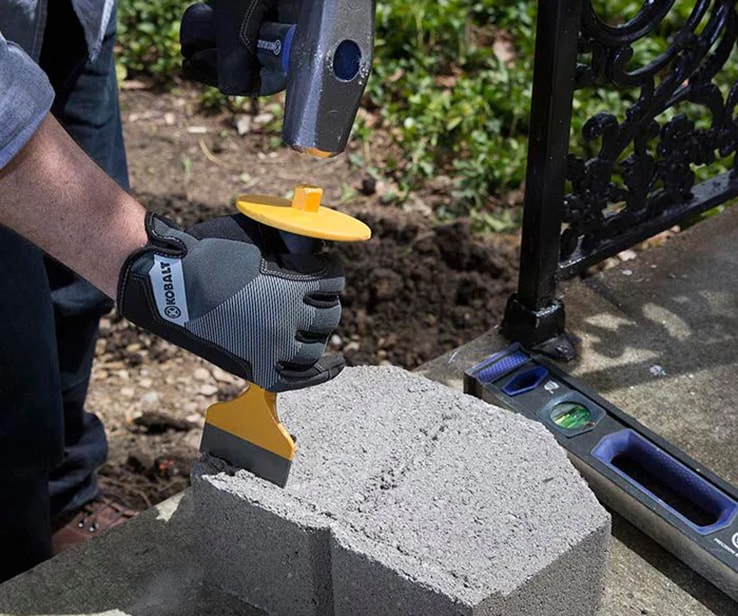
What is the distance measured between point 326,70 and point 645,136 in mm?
A: 1105

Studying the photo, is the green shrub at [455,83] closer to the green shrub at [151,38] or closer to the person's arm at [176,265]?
the green shrub at [151,38]

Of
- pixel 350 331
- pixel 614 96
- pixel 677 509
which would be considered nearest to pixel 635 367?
pixel 677 509

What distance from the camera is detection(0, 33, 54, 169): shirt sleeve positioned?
4.88 ft

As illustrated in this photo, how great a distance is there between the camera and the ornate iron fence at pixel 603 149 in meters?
2.19

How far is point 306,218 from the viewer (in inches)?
64.7

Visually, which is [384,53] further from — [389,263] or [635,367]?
[635,367]

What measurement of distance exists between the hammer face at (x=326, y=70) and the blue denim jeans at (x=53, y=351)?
0.70 m

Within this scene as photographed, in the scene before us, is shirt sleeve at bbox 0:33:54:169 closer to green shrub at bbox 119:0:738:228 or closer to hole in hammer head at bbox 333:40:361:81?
hole in hammer head at bbox 333:40:361:81

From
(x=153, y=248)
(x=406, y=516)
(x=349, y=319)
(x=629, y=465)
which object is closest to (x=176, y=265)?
(x=153, y=248)

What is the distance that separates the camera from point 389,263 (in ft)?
11.2

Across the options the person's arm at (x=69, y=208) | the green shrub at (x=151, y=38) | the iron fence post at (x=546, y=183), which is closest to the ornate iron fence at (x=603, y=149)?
the iron fence post at (x=546, y=183)

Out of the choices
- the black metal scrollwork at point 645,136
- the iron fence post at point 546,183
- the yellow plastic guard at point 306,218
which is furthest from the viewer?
the black metal scrollwork at point 645,136

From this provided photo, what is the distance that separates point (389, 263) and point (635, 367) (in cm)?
110

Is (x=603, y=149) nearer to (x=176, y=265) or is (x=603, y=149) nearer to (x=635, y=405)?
(x=635, y=405)
